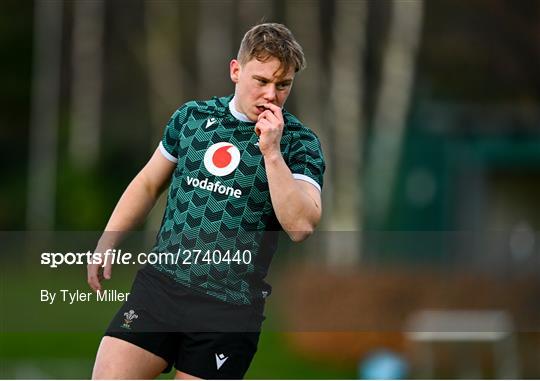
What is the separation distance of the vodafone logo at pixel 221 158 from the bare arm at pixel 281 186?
11.0 inches

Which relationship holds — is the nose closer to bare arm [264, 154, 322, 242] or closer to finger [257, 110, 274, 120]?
finger [257, 110, 274, 120]

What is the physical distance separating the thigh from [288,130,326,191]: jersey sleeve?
3.16ft

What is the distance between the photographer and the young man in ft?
17.6

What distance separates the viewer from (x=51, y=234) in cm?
750

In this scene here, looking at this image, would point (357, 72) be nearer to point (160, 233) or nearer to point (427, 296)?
point (427, 296)

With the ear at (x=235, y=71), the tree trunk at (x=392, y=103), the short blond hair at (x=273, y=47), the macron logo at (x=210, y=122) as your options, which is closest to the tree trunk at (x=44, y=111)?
the tree trunk at (x=392, y=103)

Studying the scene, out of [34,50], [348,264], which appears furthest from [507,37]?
[34,50]

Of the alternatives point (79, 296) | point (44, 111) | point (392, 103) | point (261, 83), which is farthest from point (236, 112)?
point (44, 111)

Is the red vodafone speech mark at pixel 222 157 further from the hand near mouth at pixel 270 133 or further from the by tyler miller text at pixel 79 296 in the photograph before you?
the by tyler miller text at pixel 79 296

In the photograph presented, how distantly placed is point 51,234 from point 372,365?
392 inches

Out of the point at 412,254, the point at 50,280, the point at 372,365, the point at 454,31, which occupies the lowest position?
the point at 50,280

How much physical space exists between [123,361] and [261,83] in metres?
1.26

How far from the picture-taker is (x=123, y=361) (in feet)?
17.5
